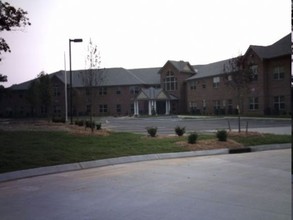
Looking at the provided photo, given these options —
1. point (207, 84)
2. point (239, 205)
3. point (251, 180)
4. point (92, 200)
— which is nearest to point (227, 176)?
point (251, 180)

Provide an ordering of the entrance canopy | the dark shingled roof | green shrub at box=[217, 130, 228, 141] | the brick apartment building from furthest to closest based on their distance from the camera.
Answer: the entrance canopy < the dark shingled roof < the brick apartment building < green shrub at box=[217, 130, 228, 141]

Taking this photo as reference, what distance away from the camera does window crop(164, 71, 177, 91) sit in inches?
2484

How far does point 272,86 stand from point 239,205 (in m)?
37.9

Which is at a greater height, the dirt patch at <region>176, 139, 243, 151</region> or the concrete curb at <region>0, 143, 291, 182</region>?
the dirt patch at <region>176, 139, 243, 151</region>

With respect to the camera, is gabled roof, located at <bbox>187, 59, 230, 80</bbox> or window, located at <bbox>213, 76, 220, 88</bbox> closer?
window, located at <bbox>213, 76, 220, 88</bbox>

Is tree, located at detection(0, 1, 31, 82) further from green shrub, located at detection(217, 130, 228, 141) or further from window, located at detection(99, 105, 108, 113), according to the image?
window, located at detection(99, 105, 108, 113)

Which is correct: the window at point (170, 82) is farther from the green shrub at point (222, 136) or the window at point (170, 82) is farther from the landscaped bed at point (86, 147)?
the green shrub at point (222, 136)

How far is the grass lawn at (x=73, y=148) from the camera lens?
37.6 ft

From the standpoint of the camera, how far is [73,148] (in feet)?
→ 45.2

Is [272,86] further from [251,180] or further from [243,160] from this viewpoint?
[251,180]

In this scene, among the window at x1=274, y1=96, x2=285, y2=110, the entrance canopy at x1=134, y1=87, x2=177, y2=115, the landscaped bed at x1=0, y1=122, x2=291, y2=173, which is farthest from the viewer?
the entrance canopy at x1=134, y1=87, x2=177, y2=115

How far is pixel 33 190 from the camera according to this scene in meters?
8.15

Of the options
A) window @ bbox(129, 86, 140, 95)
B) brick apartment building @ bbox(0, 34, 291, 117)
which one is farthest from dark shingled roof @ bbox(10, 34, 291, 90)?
window @ bbox(129, 86, 140, 95)

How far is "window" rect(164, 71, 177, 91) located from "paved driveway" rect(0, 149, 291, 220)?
52185mm
